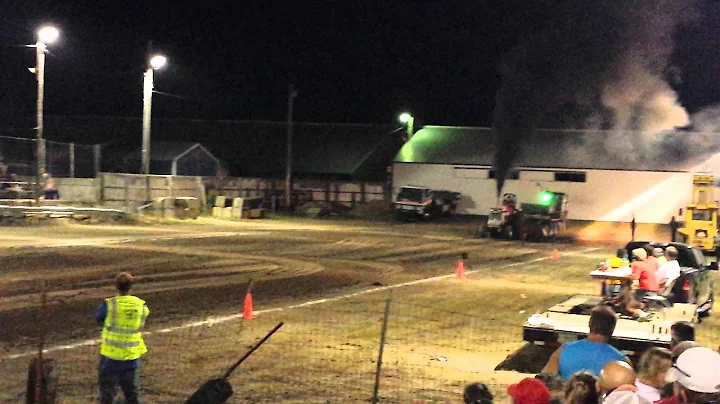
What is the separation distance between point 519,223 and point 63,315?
90.5 ft

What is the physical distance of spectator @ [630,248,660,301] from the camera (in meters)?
14.5

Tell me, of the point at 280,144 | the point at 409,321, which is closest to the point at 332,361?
the point at 409,321

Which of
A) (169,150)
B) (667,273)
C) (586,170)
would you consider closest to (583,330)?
(667,273)

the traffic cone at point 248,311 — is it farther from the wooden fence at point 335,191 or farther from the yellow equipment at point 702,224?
the wooden fence at point 335,191

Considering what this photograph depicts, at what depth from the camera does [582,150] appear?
59.7 m

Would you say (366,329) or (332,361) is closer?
(332,361)

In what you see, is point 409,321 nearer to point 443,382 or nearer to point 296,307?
point 296,307

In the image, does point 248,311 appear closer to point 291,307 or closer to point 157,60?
point 291,307

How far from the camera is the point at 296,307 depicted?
16188mm

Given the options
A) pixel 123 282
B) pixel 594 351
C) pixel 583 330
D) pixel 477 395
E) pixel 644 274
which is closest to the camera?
pixel 477 395

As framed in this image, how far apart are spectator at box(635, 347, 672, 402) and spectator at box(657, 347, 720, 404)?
76 cm

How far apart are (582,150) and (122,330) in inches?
2166

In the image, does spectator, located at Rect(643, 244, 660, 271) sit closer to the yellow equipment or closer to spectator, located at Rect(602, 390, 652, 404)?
spectator, located at Rect(602, 390, 652, 404)

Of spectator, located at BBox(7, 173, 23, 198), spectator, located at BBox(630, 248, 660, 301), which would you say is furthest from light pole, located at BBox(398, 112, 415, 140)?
spectator, located at BBox(630, 248, 660, 301)
